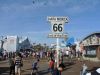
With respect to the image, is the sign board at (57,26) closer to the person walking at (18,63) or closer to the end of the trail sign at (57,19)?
the end of the trail sign at (57,19)

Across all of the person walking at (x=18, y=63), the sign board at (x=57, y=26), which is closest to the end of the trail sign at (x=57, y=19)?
the sign board at (x=57, y=26)

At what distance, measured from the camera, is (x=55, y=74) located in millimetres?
15844

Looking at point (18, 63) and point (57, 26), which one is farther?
point (18, 63)

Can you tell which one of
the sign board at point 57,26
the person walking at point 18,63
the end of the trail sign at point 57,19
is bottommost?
the person walking at point 18,63

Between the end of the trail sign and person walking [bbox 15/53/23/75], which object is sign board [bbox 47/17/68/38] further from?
person walking [bbox 15/53/23/75]

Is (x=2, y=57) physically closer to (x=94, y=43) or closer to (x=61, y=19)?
(x=94, y=43)

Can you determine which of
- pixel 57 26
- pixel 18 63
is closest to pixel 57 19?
pixel 57 26

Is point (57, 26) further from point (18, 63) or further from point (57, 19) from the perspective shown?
point (18, 63)

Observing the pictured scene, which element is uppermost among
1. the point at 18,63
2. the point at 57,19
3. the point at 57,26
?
the point at 57,19

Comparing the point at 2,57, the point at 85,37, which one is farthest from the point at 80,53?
the point at 2,57

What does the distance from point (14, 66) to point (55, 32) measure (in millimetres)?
11199

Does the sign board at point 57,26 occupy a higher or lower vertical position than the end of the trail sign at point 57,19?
lower

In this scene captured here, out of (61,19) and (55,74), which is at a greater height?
(61,19)

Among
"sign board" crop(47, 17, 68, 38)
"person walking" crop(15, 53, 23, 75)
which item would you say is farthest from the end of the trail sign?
"person walking" crop(15, 53, 23, 75)
